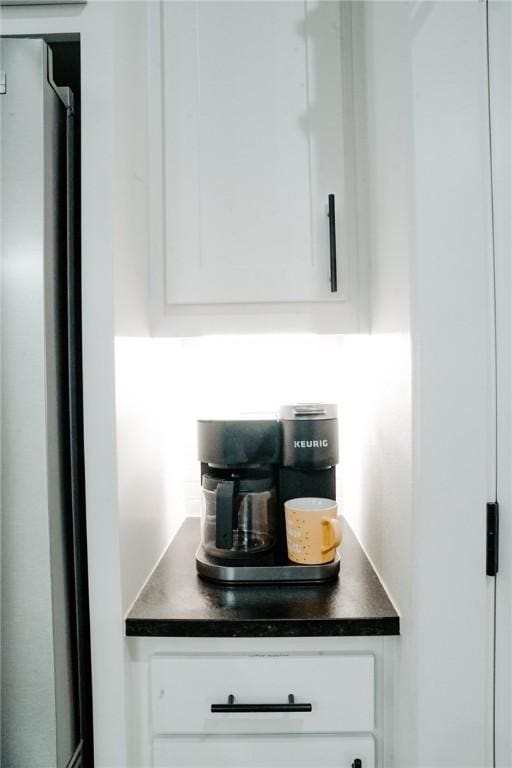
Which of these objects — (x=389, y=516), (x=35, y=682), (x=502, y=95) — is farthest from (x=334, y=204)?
(x=35, y=682)

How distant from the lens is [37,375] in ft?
2.62

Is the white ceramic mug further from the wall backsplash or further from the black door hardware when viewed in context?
the black door hardware

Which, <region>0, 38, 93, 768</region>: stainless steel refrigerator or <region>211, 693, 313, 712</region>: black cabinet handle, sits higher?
<region>0, 38, 93, 768</region>: stainless steel refrigerator

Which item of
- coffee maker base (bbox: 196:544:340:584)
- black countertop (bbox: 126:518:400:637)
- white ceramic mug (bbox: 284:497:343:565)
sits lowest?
black countertop (bbox: 126:518:400:637)

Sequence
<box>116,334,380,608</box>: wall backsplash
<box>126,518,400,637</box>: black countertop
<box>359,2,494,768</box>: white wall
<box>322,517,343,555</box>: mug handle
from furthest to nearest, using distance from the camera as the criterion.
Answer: <box>116,334,380,608</box>: wall backsplash
<box>322,517,343,555</box>: mug handle
<box>126,518,400,637</box>: black countertop
<box>359,2,494,768</box>: white wall

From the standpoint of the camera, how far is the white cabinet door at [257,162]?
1104 mm

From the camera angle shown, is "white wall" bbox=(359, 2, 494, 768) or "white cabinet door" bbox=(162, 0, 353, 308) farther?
"white cabinet door" bbox=(162, 0, 353, 308)

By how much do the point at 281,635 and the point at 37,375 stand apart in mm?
601

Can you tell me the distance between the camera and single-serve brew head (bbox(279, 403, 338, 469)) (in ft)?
3.45

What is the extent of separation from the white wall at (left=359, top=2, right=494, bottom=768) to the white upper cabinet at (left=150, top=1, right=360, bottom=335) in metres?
0.31

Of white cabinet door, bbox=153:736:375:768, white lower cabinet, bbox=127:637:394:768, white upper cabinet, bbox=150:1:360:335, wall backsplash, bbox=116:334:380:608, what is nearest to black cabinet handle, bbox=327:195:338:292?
white upper cabinet, bbox=150:1:360:335

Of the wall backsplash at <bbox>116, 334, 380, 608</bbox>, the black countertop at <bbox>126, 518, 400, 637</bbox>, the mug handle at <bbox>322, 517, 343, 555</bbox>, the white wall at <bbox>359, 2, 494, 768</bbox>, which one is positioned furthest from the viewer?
the wall backsplash at <bbox>116, 334, 380, 608</bbox>

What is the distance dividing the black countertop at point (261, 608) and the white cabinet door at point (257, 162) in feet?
1.96

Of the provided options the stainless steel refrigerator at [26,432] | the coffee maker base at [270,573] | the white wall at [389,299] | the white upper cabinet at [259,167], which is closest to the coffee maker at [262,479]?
the coffee maker base at [270,573]
